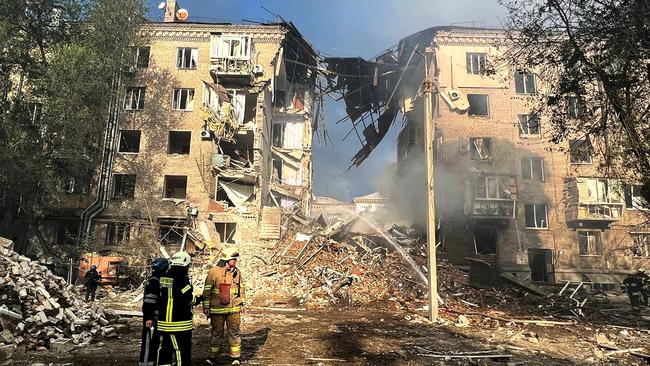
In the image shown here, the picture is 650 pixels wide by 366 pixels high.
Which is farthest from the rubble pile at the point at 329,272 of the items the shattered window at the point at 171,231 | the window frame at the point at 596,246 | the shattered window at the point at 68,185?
the window frame at the point at 596,246

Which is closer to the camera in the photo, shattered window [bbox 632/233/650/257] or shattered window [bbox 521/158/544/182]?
shattered window [bbox 632/233/650/257]

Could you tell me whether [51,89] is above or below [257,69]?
below

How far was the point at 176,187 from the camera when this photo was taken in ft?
95.3

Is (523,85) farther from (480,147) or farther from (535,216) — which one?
(535,216)

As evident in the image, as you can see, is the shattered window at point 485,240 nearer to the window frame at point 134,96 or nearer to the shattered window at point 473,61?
the shattered window at point 473,61

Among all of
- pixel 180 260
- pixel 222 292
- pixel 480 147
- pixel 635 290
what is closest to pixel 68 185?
pixel 222 292

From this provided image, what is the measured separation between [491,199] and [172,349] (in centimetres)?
2597

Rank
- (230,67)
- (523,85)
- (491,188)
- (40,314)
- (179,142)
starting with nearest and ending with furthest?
1. (40,314)
2. (230,67)
3. (491,188)
4. (179,142)
5. (523,85)

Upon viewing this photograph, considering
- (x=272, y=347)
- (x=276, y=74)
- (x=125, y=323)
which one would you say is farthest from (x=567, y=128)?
(x=276, y=74)

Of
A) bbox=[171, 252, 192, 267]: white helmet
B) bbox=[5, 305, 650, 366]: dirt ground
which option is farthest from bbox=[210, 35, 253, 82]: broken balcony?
bbox=[171, 252, 192, 267]: white helmet

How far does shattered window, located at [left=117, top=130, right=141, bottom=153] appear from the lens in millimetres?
29281

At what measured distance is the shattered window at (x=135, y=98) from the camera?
2958 cm

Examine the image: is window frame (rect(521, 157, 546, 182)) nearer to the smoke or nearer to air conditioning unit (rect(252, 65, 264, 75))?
the smoke

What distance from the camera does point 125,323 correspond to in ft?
35.9
